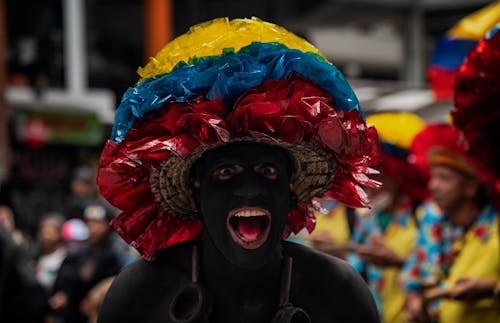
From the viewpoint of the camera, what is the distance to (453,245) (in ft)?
19.2

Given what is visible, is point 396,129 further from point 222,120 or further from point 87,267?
point 222,120

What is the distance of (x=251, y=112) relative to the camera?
3.05m

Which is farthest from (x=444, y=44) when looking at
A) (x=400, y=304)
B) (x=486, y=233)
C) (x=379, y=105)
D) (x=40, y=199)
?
(x=40, y=199)

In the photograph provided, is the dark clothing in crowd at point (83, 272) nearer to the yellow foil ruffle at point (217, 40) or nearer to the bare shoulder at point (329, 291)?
the bare shoulder at point (329, 291)

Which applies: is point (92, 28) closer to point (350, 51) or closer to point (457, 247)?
point (350, 51)

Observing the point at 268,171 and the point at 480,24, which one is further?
the point at 480,24

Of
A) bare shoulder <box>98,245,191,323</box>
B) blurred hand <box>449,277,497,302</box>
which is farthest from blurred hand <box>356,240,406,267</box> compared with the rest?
bare shoulder <box>98,245,191,323</box>

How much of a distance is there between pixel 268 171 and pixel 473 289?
2214 mm

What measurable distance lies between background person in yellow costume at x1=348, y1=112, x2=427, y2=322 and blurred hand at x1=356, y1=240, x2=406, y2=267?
0.11m

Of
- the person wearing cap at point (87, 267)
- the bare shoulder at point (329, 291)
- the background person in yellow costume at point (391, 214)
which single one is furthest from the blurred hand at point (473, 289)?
the person wearing cap at point (87, 267)

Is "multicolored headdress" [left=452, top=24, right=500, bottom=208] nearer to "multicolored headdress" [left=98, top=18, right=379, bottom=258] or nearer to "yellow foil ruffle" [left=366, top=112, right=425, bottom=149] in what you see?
"multicolored headdress" [left=98, top=18, right=379, bottom=258]

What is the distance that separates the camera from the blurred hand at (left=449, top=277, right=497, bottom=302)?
507 centimetres

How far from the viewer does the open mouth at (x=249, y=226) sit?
310 cm

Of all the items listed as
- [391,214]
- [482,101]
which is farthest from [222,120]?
[391,214]
